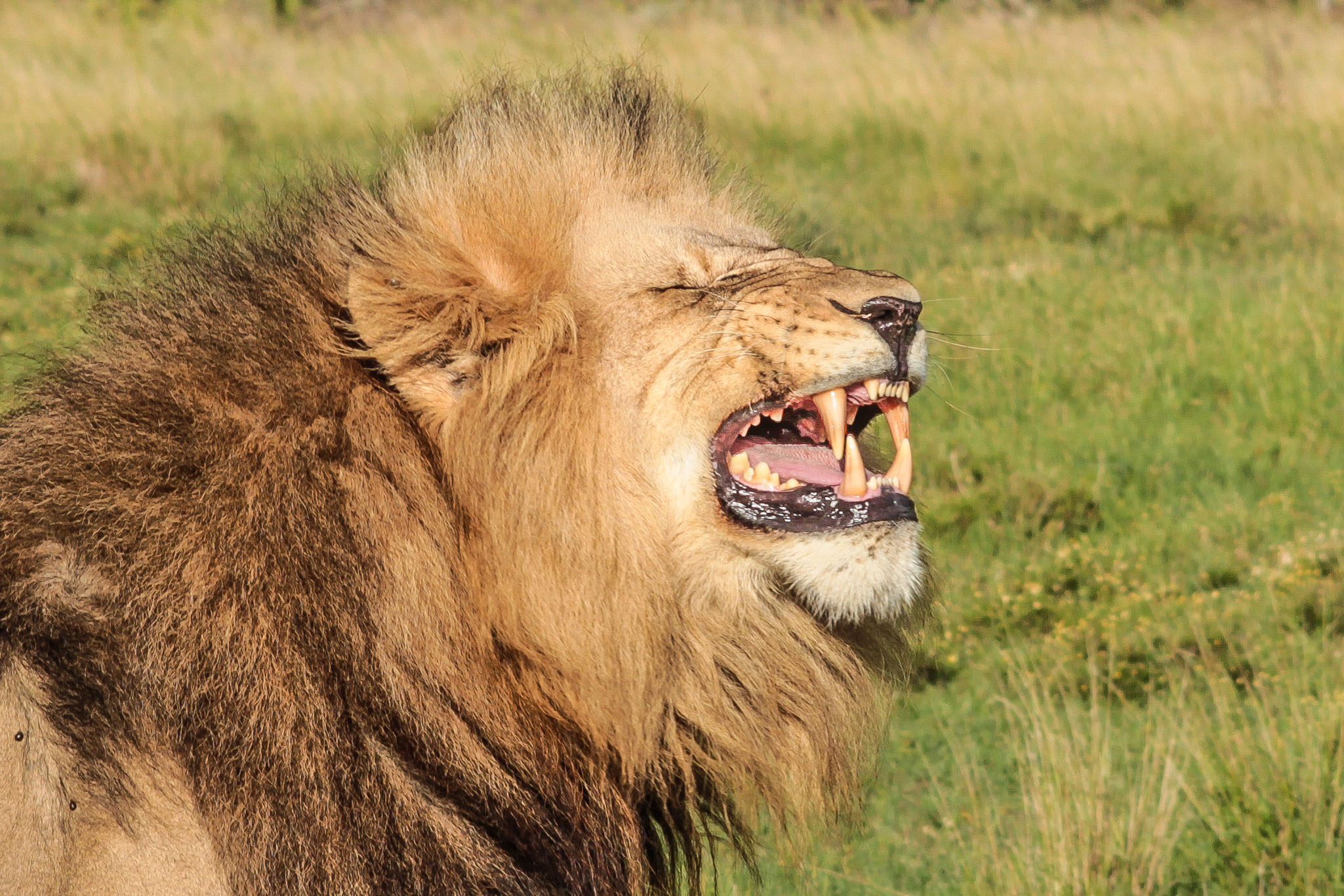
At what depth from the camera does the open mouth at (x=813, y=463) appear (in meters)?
2.74

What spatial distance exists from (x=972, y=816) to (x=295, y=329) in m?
2.39

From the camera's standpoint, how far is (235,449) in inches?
101

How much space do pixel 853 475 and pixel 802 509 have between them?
127 mm

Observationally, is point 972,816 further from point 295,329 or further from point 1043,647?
point 295,329

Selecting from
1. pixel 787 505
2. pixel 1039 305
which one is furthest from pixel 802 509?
pixel 1039 305

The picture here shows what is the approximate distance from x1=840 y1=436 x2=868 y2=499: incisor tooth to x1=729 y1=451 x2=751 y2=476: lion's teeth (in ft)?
0.59

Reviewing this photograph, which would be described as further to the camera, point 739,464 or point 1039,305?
point 1039,305

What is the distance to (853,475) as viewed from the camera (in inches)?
110

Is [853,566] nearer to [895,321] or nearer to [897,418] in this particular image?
[897,418]

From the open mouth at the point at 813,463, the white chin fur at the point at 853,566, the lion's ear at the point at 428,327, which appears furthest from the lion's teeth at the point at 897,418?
the lion's ear at the point at 428,327

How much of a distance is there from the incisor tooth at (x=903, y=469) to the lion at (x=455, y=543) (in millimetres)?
30

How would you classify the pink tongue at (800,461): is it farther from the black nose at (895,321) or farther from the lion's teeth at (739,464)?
the black nose at (895,321)

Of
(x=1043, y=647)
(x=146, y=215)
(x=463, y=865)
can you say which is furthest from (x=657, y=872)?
(x=146, y=215)

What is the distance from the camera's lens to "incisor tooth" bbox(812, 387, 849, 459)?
2807mm
